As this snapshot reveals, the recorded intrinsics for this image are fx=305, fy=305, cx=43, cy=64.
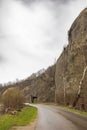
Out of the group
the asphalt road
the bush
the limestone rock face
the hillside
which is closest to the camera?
the asphalt road

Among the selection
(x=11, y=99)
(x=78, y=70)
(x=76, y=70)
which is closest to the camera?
(x=78, y=70)

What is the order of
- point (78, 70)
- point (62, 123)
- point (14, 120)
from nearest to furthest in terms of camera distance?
1. point (62, 123)
2. point (14, 120)
3. point (78, 70)

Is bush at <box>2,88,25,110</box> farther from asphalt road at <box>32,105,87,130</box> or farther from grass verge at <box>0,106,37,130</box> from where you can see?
asphalt road at <box>32,105,87,130</box>

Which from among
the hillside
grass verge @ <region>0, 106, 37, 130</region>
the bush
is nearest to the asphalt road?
grass verge @ <region>0, 106, 37, 130</region>

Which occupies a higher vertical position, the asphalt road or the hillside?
the hillside

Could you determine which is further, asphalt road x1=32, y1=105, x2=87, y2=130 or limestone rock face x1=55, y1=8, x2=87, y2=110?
limestone rock face x1=55, y1=8, x2=87, y2=110

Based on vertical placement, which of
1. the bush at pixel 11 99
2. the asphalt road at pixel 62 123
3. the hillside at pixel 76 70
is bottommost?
the asphalt road at pixel 62 123

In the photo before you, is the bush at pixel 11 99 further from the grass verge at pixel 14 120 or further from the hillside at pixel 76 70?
the grass verge at pixel 14 120

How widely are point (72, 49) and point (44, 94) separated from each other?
163 ft

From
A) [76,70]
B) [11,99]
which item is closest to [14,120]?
[76,70]

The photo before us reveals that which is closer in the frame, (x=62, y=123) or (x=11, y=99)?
(x=62, y=123)

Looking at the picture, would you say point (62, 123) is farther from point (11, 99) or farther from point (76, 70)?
point (11, 99)

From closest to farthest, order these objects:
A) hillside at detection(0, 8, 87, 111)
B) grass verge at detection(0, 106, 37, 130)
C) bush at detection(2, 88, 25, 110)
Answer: grass verge at detection(0, 106, 37, 130)
hillside at detection(0, 8, 87, 111)
bush at detection(2, 88, 25, 110)

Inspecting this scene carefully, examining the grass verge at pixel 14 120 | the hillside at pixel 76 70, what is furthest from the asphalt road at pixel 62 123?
the hillside at pixel 76 70
